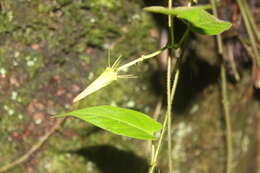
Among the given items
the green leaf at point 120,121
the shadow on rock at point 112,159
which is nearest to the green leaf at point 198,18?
the green leaf at point 120,121

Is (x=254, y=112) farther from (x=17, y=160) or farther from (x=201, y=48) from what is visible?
(x=17, y=160)

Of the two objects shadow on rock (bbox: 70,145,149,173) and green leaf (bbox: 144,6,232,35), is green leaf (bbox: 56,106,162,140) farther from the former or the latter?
shadow on rock (bbox: 70,145,149,173)

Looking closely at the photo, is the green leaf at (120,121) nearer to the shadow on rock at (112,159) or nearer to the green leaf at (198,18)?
the green leaf at (198,18)

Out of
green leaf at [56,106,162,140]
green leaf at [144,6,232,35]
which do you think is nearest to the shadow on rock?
green leaf at [56,106,162,140]

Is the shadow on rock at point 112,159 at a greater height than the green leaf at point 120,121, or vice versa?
the green leaf at point 120,121

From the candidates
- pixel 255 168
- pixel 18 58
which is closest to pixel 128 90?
pixel 18 58
